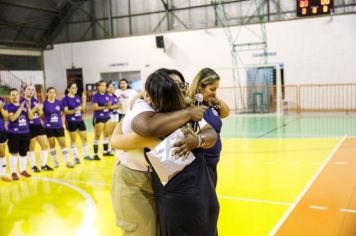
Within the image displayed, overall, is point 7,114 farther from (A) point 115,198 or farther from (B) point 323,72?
(B) point 323,72

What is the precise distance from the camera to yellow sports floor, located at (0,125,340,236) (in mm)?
5211

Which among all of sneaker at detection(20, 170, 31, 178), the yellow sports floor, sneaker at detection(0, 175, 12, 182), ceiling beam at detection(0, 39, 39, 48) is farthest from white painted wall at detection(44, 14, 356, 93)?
sneaker at detection(0, 175, 12, 182)

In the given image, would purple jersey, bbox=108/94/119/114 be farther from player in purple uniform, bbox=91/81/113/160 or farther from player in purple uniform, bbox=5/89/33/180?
player in purple uniform, bbox=5/89/33/180

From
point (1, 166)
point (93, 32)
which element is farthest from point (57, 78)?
point (1, 166)

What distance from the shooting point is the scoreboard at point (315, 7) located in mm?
14892

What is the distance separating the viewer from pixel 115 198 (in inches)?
108

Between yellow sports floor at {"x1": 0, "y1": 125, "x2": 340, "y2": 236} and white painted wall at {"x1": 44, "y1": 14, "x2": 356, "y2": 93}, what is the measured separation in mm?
10238

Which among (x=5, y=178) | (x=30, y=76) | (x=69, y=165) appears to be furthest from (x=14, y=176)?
(x=30, y=76)

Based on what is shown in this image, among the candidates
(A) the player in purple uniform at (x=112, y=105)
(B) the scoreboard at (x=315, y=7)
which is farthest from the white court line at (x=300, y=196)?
(B) the scoreboard at (x=315, y=7)

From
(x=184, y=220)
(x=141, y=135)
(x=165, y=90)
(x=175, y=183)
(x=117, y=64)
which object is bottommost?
(x=184, y=220)

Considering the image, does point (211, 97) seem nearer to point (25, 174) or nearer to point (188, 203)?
point (188, 203)

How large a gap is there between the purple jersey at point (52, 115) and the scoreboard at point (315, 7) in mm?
10622

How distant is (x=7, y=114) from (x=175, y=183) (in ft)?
21.5

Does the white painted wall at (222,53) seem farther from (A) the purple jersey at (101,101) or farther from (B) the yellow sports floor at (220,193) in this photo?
(B) the yellow sports floor at (220,193)
